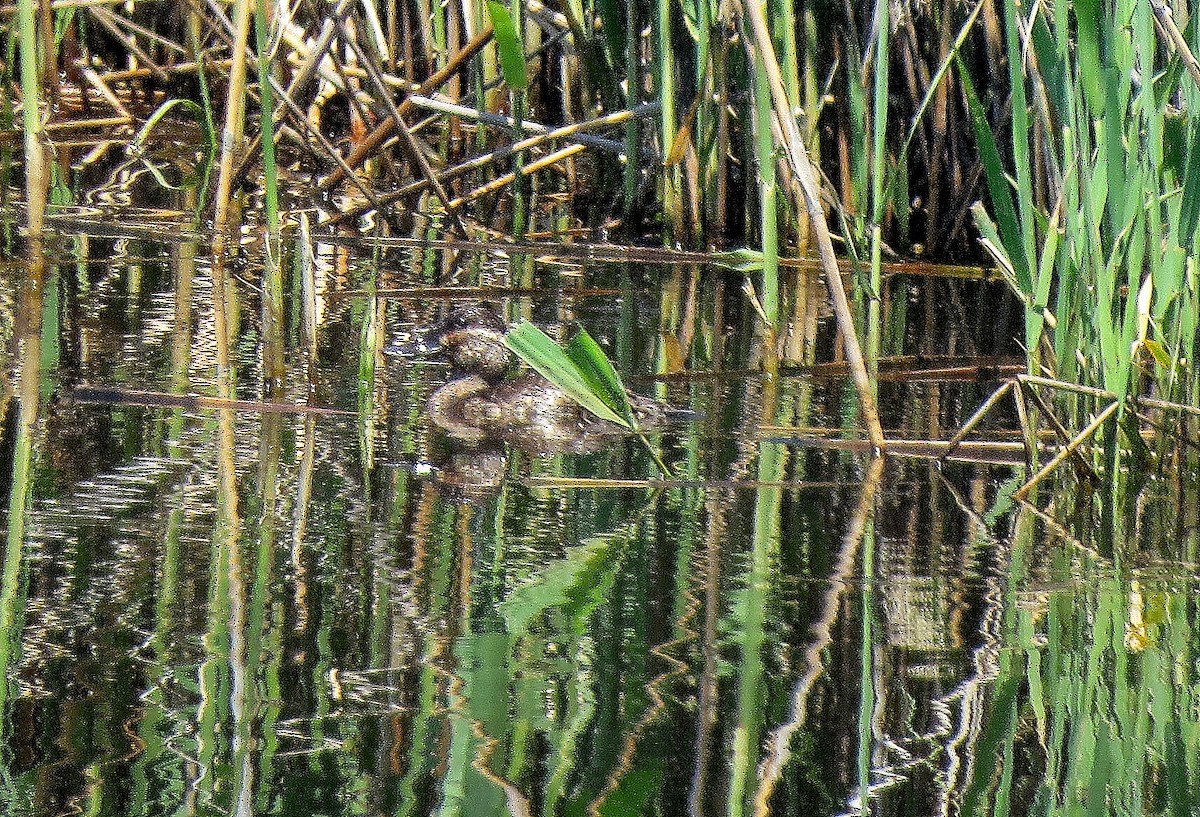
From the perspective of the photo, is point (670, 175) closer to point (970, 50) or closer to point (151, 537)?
point (970, 50)

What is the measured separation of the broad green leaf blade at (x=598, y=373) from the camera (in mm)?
2951

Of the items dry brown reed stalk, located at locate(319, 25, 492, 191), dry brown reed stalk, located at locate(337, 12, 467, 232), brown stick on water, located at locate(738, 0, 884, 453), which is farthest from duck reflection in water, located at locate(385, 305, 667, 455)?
dry brown reed stalk, located at locate(319, 25, 492, 191)

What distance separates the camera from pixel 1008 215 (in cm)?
303

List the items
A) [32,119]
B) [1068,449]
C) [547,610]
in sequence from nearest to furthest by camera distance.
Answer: [547,610], [1068,449], [32,119]

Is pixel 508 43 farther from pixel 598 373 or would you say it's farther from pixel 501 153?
pixel 598 373

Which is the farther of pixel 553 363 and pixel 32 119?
pixel 32 119

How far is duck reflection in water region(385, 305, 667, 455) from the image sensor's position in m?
3.44

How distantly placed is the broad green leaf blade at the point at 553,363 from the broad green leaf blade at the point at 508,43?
1.66 m

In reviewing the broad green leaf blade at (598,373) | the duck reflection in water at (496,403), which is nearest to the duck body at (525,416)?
the duck reflection in water at (496,403)

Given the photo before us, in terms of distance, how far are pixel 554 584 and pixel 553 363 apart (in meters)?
0.69

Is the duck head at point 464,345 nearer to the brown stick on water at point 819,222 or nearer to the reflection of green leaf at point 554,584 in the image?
the brown stick on water at point 819,222

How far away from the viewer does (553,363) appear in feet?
9.78

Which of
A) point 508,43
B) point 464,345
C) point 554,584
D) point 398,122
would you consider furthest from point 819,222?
point 398,122

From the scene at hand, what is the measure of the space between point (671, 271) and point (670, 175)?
46cm
